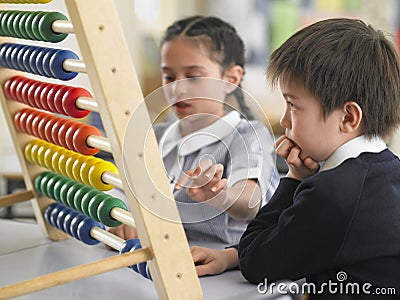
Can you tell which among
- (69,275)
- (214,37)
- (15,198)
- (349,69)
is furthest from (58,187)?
(349,69)

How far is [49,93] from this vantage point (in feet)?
4.45

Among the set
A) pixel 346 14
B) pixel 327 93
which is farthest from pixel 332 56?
pixel 346 14

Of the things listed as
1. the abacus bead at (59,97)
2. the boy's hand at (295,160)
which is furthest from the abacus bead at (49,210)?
the boy's hand at (295,160)

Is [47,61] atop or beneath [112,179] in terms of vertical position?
atop

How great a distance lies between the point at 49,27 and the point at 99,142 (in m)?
0.23

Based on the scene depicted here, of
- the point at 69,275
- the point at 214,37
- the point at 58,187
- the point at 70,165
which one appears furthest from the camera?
the point at 214,37

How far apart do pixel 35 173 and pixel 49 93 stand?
303 mm

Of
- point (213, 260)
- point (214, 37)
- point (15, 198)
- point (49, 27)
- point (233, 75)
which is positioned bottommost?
point (213, 260)

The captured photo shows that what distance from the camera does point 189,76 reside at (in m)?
1.66

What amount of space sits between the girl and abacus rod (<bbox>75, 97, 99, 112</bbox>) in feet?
0.63

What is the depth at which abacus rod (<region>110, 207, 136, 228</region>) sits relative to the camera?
121 centimetres

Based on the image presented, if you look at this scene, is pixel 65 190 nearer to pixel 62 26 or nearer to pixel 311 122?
pixel 62 26

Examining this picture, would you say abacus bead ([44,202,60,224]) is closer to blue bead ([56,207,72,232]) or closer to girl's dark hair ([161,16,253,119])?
blue bead ([56,207,72,232])

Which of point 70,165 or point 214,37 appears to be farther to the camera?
point 214,37
